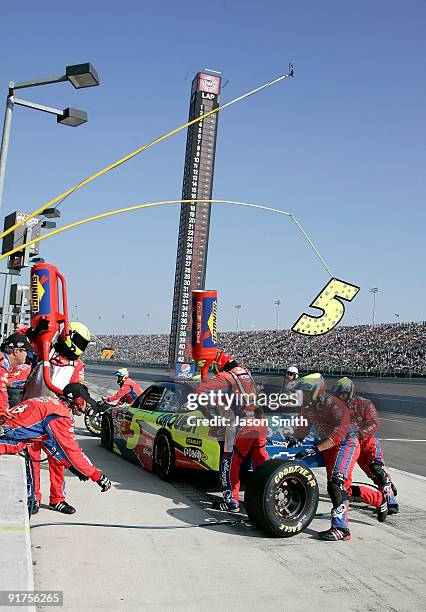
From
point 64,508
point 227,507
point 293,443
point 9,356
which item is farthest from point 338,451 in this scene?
point 9,356

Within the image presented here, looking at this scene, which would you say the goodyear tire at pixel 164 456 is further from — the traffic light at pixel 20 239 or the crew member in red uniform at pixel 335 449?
the traffic light at pixel 20 239

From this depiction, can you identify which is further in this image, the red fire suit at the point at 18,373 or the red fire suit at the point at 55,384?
the red fire suit at the point at 18,373

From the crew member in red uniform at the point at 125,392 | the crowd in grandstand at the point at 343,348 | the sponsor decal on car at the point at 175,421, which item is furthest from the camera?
the crowd in grandstand at the point at 343,348

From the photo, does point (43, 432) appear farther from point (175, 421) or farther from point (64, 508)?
point (175, 421)

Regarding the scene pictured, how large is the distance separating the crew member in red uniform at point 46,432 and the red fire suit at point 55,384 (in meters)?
0.28

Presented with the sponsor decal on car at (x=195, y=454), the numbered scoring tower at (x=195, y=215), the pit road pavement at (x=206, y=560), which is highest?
the numbered scoring tower at (x=195, y=215)

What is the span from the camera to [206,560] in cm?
498

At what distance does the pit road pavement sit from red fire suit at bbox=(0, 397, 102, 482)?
2.23 ft

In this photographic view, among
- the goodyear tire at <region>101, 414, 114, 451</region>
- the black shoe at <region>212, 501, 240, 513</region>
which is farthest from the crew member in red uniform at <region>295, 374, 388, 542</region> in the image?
the goodyear tire at <region>101, 414, 114, 451</region>

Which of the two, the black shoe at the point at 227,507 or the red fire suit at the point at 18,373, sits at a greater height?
the red fire suit at the point at 18,373

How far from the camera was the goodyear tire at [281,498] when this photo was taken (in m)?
5.65

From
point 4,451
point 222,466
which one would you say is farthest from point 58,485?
point 222,466

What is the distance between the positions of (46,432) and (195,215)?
30.6m

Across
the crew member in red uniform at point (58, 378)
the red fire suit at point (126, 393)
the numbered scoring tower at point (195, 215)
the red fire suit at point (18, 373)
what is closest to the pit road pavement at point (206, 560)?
the crew member in red uniform at point (58, 378)
